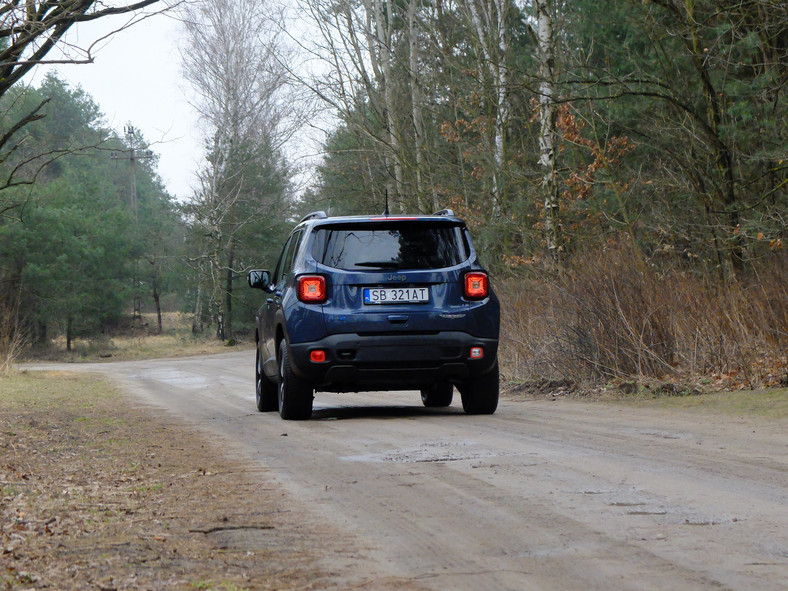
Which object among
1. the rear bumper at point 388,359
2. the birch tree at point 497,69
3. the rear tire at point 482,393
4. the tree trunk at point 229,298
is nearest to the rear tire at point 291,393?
the rear bumper at point 388,359

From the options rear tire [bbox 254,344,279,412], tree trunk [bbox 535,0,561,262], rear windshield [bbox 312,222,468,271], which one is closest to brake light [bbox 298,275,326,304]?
rear windshield [bbox 312,222,468,271]


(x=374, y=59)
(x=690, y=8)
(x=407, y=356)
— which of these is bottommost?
(x=407, y=356)

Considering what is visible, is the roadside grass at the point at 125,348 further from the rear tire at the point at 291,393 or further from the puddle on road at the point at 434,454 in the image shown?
the puddle on road at the point at 434,454

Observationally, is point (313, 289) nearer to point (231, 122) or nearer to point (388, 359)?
point (388, 359)

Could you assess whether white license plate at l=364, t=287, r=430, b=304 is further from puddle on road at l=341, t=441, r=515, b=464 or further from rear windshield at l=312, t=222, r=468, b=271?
puddle on road at l=341, t=441, r=515, b=464

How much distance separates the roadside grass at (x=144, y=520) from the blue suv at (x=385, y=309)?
1.44 m

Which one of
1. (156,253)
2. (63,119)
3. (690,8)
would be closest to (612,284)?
(690,8)

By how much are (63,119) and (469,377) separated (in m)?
82.6

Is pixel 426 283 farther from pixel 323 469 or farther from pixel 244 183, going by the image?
pixel 244 183

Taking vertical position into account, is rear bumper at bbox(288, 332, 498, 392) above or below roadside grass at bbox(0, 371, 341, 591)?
above

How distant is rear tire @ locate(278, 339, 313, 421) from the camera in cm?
1032

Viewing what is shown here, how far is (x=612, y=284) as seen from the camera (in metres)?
13.6

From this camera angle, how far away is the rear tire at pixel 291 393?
33.9 ft

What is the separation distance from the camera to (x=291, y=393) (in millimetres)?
10422
